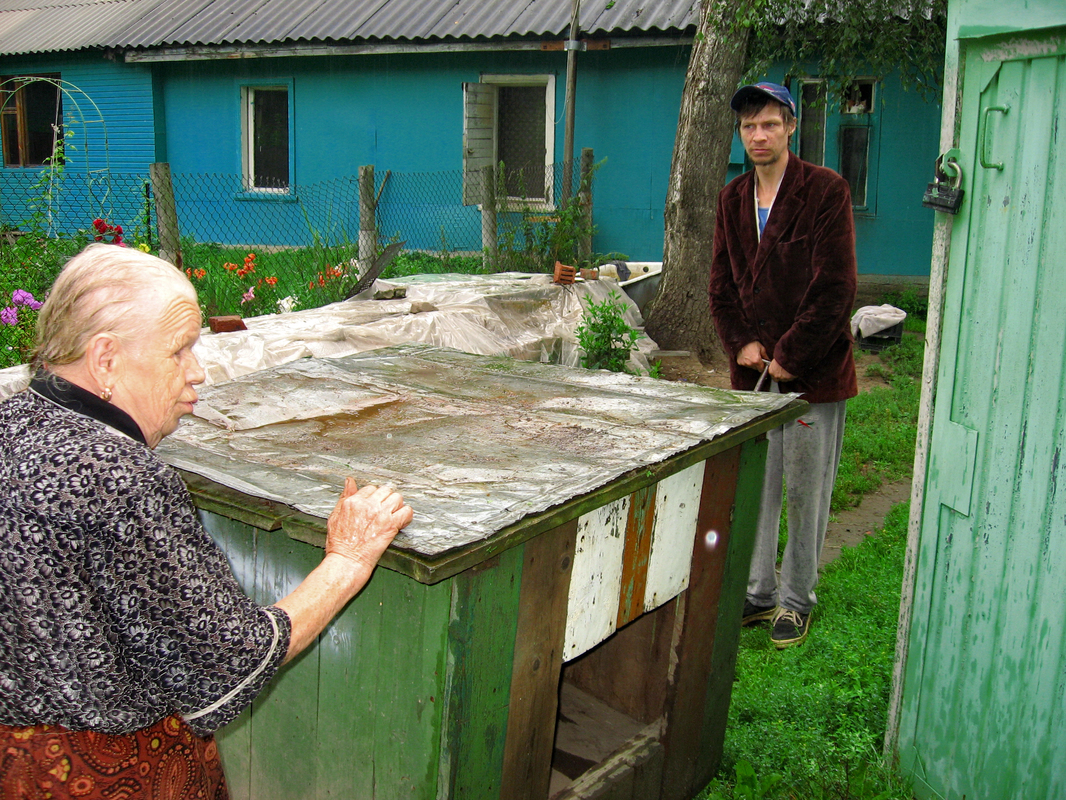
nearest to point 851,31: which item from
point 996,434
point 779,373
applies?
point 779,373

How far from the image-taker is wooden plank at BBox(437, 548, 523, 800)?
5.90 ft

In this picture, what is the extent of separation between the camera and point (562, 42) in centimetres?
1090

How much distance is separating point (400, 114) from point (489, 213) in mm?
3391

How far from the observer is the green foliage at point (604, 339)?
6.62m

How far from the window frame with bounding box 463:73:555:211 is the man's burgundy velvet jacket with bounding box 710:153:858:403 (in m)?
8.00

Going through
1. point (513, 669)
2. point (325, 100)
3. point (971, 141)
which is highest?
point (325, 100)

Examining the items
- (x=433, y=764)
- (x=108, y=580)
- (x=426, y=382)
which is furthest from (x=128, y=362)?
(x=426, y=382)

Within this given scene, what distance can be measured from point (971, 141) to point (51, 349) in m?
2.07

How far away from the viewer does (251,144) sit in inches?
529

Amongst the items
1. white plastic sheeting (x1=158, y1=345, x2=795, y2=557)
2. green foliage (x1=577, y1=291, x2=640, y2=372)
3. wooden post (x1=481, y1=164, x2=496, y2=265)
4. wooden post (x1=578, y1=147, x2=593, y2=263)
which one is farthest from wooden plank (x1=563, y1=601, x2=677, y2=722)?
wooden post (x1=578, y1=147, x2=593, y2=263)

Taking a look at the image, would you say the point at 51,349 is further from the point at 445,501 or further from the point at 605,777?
the point at 605,777

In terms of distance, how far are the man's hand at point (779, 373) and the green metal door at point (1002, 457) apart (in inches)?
36.2

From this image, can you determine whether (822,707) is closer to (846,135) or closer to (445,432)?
(445,432)

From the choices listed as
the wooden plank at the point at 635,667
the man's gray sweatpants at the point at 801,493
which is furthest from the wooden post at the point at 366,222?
the wooden plank at the point at 635,667
